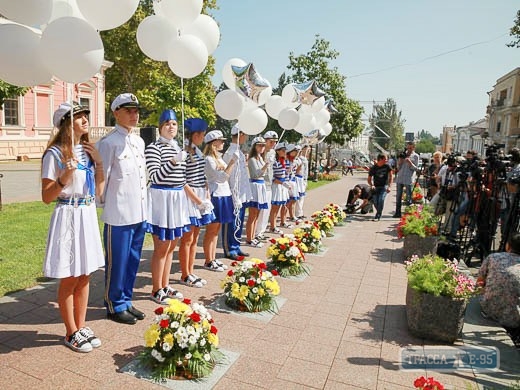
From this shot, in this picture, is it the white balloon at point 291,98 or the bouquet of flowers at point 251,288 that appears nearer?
the bouquet of flowers at point 251,288

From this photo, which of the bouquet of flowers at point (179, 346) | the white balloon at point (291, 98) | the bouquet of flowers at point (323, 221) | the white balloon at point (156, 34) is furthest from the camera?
the white balloon at point (291, 98)

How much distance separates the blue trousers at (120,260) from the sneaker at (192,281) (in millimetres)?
1090

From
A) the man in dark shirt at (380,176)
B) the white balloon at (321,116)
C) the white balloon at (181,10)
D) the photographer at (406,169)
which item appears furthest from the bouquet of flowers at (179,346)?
the photographer at (406,169)

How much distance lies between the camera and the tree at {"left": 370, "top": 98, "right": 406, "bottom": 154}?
58.4 meters

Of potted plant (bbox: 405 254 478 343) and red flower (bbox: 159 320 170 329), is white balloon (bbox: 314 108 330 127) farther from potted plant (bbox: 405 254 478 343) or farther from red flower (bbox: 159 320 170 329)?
red flower (bbox: 159 320 170 329)

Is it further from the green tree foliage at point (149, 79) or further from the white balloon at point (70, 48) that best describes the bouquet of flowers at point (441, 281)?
the green tree foliage at point (149, 79)

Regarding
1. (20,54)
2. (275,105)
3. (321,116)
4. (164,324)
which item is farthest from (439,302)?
(321,116)

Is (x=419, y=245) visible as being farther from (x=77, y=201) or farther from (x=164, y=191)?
(x=77, y=201)

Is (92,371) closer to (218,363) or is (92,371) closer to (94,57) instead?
(218,363)

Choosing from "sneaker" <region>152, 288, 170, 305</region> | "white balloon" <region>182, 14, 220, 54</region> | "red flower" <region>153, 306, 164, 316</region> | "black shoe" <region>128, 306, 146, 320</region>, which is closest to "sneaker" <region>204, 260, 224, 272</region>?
"sneaker" <region>152, 288, 170, 305</region>

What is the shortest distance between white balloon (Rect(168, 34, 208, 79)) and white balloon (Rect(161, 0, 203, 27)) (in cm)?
20

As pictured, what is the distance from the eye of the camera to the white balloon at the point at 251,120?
5.92m

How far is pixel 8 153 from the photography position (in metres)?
23.0

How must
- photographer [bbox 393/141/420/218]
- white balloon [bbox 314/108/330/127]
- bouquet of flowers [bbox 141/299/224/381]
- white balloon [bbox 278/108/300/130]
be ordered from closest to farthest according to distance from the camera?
bouquet of flowers [bbox 141/299/224/381] → white balloon [bbox 278/108/300/130] → white balloon [bbox 314/108/330/127] → photographer [bbox 393/141/420/218]
